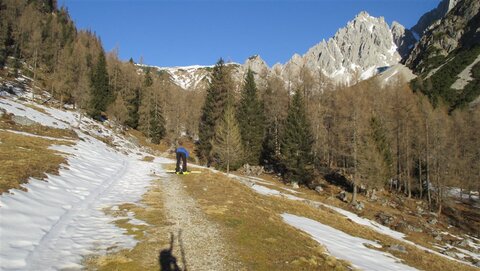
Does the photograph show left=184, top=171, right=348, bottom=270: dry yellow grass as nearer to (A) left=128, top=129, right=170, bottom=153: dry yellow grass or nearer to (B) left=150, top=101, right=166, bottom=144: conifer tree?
(A) left=128, top=129, right=170, bottom=153: dry yellow grass

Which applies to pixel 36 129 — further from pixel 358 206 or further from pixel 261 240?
pixel 358 206

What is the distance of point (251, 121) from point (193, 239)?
5300cm

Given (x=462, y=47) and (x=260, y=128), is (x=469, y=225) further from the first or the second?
(x=462, y=47)

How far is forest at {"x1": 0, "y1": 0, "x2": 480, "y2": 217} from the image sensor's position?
45.9 m

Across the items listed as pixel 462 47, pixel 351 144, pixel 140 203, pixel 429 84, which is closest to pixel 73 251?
pixel 140 203

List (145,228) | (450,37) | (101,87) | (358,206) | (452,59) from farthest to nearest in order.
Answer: (450,37)
(452,59)
(101,87)
(358,206)
(145,228)

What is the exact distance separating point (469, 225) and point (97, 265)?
51.4 metres

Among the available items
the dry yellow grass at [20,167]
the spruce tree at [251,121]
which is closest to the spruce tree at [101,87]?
the spruce tree at [251,121]

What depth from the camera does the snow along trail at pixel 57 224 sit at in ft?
27.8

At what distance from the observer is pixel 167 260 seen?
29.9ft

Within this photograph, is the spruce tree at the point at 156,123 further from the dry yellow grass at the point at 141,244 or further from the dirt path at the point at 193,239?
the dry yellow grass at the point at 141,244

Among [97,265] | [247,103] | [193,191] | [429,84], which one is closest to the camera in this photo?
[97,265]

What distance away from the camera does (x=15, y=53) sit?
9456cm

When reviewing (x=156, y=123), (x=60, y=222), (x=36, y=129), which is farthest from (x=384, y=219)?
(x=156, y=123)
